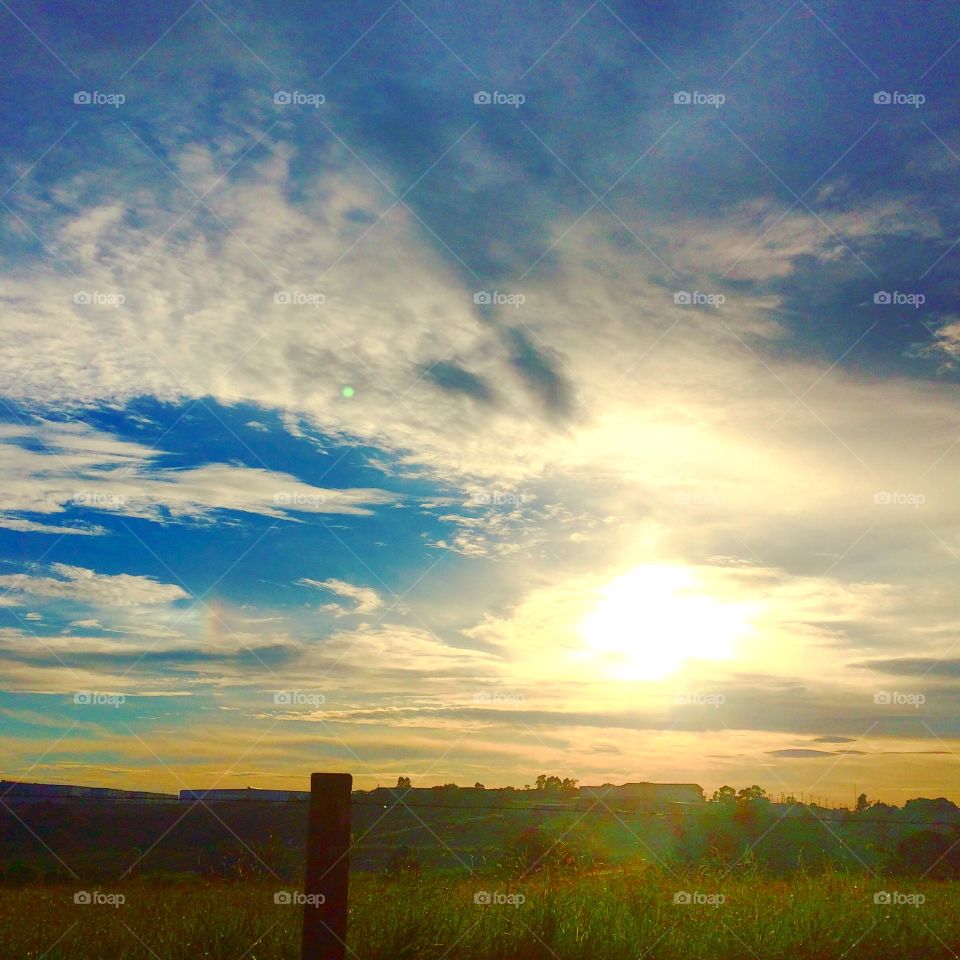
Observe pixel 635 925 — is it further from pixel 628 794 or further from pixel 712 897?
pixel 628 794

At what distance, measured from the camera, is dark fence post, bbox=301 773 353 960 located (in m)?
6.05

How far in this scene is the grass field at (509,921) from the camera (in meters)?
7.24

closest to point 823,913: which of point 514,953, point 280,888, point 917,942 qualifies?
point 917,942

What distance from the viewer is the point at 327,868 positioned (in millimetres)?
6113

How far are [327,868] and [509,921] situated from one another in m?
2.51

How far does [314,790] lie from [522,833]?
5.92 metres

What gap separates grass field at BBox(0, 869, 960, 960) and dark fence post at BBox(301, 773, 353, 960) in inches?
43.8
